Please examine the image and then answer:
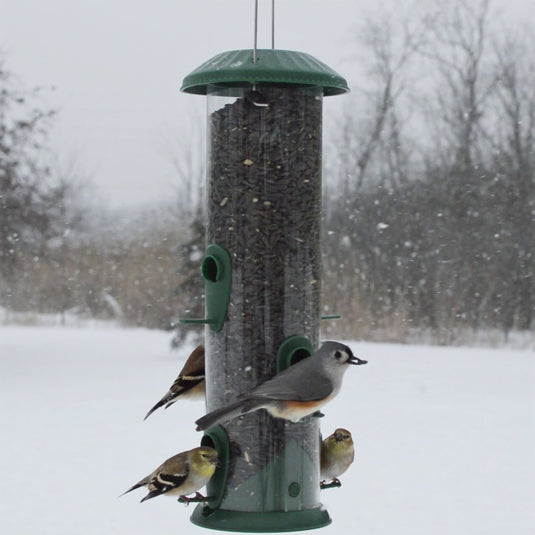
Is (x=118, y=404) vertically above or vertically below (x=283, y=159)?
below

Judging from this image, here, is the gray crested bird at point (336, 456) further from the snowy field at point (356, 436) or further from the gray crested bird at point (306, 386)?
the snowy field at point (356, 436)

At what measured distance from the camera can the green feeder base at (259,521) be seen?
375 cm

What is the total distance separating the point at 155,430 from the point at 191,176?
13.9 m

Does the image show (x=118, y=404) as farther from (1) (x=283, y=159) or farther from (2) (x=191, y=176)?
(2) (x=191, y=176)

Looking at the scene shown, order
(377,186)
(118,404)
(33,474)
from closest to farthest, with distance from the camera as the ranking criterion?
(33,474), (118,404), (377,186)

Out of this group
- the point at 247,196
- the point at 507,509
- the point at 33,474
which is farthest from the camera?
the point at 33,474

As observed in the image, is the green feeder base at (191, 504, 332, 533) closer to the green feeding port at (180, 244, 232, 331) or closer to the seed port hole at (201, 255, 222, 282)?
the green feeding port at (180, 244, 232, 331)

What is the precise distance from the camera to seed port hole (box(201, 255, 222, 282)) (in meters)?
3.89

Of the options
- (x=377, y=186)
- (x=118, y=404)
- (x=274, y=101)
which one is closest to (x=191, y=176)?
A: (x=377, y=186)

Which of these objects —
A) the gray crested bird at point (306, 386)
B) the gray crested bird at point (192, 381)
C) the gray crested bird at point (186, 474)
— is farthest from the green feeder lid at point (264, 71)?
the gray crested bird at point (186, 474)

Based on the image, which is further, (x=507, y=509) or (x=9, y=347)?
(x=9, y=347)

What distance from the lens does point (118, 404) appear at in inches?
465

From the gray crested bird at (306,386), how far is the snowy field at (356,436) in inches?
114

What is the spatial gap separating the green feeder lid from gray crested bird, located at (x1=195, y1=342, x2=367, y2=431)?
916 mm
